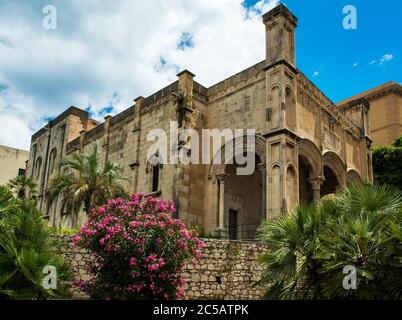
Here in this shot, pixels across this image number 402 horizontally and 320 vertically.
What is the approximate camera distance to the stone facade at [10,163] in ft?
135

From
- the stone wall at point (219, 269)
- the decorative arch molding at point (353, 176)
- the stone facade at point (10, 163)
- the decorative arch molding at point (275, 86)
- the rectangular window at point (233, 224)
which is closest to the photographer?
the stone wall at point (219, 269)

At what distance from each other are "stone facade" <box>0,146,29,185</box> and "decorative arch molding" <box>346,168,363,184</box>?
33409 mm

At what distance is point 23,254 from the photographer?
7125 millimetres

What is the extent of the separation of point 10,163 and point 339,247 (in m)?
40.8

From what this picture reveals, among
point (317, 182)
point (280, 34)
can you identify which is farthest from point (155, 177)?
point (280, 34)

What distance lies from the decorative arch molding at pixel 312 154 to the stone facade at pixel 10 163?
110ft

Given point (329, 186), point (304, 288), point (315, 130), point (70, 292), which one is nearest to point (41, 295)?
point (70, 292)

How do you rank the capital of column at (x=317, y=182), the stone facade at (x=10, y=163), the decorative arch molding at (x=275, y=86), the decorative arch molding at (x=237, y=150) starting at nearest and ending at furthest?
the decorative arch molding at (x=275, y=86) < the decorative arch molding at (x=237, y=150) < the capital of column at (x=317, y=182) < the stone facade at (x=10, y=163)

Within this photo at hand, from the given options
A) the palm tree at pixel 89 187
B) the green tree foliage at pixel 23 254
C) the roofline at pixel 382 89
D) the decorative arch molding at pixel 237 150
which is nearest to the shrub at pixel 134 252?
the green tree foliage at pixel 23 254

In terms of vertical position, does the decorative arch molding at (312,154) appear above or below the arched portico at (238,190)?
above

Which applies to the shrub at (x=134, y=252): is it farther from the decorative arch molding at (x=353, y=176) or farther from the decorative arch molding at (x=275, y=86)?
the decorative arch molding at (x=353, y=176)

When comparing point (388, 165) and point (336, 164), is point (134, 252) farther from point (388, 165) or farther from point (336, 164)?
point (388, 165)

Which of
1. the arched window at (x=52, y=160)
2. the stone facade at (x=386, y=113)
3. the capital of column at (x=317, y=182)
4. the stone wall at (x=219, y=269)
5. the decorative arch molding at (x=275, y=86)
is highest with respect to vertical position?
the stone facade at (x=386, y=113)

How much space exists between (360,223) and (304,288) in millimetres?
1678
